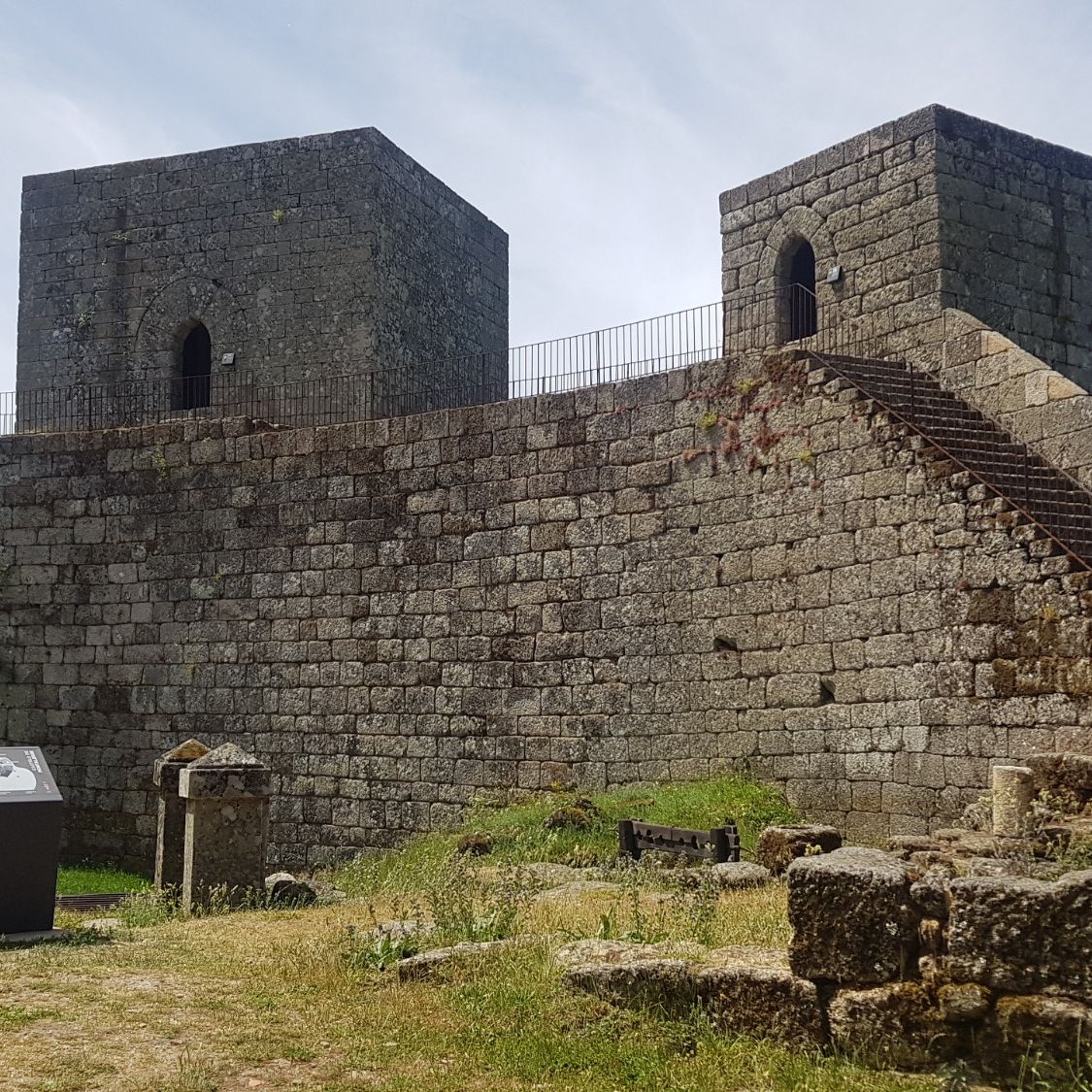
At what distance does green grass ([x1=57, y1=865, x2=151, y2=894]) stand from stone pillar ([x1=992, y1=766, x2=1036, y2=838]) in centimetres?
829

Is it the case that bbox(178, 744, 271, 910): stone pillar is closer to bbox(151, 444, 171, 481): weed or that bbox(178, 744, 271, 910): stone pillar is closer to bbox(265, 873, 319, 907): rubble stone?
bbox(265, 873, 319, 907): rubble stone

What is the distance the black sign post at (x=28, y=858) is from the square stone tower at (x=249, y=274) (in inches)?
428

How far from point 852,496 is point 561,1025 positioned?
255 inches

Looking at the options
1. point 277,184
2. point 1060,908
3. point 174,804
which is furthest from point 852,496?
point 277,184

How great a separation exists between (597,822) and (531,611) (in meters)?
2.66

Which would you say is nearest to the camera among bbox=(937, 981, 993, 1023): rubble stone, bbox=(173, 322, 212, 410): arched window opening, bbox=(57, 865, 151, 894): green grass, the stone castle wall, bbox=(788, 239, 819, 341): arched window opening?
bbox=(937, 981, 993, 1023): rubble stone

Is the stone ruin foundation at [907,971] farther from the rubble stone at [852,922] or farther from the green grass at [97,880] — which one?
the green grass at [97,880]

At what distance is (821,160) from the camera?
13.9 m

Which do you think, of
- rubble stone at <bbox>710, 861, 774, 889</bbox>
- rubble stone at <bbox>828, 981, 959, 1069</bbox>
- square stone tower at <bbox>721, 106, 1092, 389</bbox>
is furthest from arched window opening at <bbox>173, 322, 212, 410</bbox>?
rubble stone at <bbox>828, 981, 959, 1069</bbox>

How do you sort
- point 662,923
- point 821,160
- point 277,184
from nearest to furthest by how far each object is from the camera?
point 662,923
point 821,160
point 277,184

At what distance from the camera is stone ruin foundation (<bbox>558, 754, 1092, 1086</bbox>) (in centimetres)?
438

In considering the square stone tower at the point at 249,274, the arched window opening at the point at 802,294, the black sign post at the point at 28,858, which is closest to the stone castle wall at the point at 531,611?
the arched window opening at the point at 802,294

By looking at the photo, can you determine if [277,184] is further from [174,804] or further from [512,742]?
[174,804]

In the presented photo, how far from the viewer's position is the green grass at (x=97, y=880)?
13641 mm
